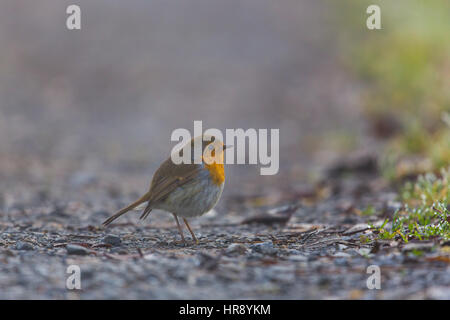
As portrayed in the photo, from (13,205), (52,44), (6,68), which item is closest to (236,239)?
(13,205)

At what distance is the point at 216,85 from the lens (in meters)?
15.8

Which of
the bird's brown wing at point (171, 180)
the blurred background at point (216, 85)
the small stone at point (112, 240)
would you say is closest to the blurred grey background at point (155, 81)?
the blurred background at point (216, 85)

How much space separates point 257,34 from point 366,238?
Answer: 50.5ft

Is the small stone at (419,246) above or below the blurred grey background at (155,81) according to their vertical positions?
below

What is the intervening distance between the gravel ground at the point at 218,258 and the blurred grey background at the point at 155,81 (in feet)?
8.75

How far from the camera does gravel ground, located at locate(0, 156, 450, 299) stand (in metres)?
3.51

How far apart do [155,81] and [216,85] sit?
5.12 feet

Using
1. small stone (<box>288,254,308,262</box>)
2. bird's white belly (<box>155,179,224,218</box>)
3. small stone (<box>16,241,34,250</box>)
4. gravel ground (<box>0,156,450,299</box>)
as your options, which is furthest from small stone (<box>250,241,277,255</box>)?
small stone (<box>16,241,34,250</box>)

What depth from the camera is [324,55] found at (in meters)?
16.3

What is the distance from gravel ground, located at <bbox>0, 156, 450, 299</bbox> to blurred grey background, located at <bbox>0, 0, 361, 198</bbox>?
A: 2.67 meters

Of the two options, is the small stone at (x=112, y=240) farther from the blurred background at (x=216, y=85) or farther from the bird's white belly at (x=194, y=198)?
the blurred background at (x=216, y=85)

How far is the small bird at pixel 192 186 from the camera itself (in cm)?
509

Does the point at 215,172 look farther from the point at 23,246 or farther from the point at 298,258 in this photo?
the point at 23,246
